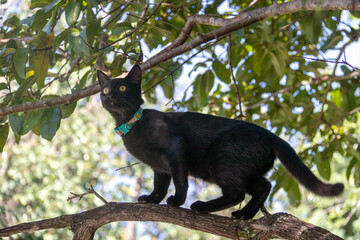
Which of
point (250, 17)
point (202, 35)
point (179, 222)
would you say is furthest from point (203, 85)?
point (179, 222)

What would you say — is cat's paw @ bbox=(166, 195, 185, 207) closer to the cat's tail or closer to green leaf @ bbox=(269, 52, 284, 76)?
the cat's tail

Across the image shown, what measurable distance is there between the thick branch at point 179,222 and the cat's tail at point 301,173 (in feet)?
1.34

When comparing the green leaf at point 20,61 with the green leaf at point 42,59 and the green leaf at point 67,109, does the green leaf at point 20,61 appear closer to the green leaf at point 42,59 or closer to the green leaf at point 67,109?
the green leaf at point 42,59

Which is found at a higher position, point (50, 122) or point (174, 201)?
point (50, 122)

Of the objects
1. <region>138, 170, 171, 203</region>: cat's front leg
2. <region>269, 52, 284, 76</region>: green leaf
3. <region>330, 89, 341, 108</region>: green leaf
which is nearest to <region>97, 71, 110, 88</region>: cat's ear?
<region>138, 170, 171, 203</region>: cat's front leg

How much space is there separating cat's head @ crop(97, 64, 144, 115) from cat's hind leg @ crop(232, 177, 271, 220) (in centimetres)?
101

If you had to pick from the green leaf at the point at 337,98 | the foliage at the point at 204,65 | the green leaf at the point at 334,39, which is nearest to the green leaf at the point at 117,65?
the foliage at the point at 204,65

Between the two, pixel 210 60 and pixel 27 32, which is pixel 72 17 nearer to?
pixel 27 32

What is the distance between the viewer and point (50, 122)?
2.82m

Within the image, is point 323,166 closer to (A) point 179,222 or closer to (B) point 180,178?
(B) point 180,178

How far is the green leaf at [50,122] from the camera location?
2.77 m

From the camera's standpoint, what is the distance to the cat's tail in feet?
7.75

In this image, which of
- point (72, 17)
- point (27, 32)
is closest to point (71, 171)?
point (27, 32)

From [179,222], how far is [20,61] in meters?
1.42
